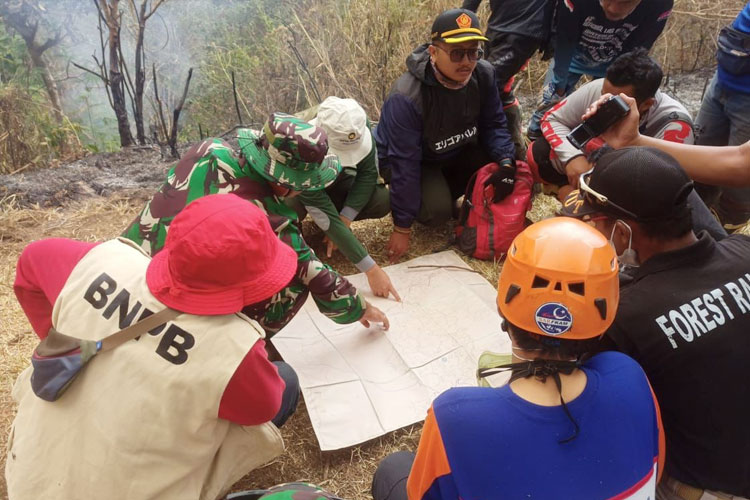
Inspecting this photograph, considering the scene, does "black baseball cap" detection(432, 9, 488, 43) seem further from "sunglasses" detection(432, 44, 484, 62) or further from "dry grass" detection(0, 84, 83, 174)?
"dry grass" detection(0, 84, 83, 174)

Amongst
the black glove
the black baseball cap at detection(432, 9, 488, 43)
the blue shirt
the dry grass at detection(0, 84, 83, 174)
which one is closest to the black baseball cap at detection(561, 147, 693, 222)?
the black baseball cap at detection(432, 9, 488, 43)

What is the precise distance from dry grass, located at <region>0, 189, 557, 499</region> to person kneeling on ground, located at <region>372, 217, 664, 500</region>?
0.97 metres

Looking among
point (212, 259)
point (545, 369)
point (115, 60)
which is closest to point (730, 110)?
point (545, 369)

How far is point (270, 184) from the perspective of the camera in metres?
2.13

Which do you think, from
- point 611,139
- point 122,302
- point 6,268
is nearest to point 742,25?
point 611,139

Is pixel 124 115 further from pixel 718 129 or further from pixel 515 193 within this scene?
pixel 718 129

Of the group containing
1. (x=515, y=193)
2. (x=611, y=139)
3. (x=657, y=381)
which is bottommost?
(x=515, y=193)

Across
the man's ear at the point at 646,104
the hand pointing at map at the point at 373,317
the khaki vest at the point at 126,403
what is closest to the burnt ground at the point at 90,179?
the hand pointing at map at the point at 373,317

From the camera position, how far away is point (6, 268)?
10.3 feet

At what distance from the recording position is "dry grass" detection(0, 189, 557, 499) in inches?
82.5

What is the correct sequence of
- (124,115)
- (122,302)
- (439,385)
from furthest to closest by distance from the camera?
(124,115) < (439,385) < (122,302)

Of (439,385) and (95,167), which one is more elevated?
(95,167)

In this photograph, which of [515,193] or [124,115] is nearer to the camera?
[515,193]

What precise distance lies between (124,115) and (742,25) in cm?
448
